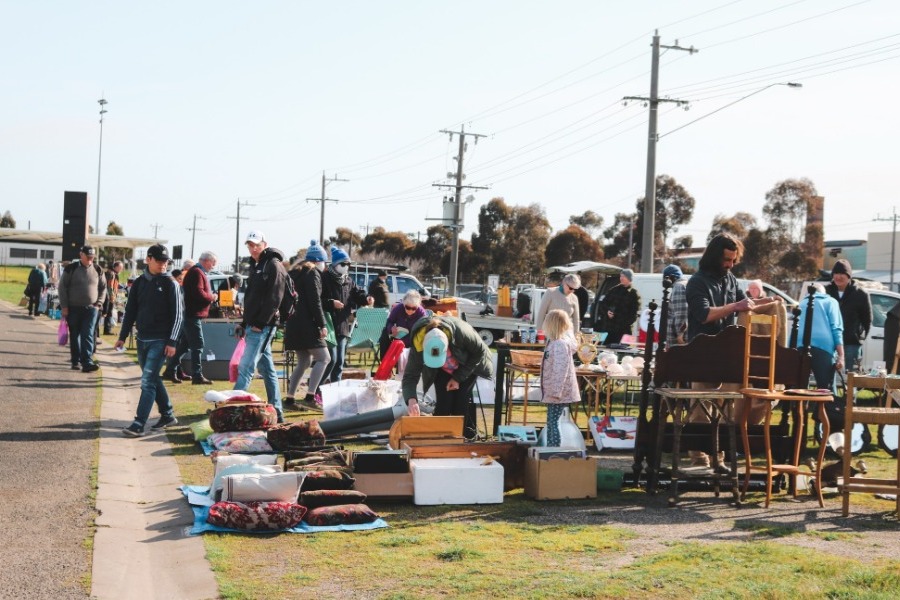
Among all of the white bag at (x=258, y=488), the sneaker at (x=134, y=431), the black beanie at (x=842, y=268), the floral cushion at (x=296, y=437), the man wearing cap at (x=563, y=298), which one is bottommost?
the sneaker at (x=134, y=431)

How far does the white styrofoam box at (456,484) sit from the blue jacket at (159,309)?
3.86 meters

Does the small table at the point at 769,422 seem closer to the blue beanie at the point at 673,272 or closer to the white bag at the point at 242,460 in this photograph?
the white bag at the point at 242,460

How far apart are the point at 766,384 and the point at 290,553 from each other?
154 inches

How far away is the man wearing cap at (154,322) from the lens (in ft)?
34.1

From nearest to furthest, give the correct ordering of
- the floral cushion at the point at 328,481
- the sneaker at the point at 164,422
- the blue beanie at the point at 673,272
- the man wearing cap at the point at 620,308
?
1. the floral cushion at the point at 328,481
2. the sneaker at the point at 164,422
3. the blue beanie at the point at 673,272
4. the man wearing cap at the point at 620,308

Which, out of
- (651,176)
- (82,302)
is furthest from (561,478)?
(651,176)

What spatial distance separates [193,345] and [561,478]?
825 cm

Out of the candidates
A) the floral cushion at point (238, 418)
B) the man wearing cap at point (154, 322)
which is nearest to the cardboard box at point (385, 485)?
the floral cushion at point (238, 418)

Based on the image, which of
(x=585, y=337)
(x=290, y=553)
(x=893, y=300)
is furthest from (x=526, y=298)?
(x=290, y=553)

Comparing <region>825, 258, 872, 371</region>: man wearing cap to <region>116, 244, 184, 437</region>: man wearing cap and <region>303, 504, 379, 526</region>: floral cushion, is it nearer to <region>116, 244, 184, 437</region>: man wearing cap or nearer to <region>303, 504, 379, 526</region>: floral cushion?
<region>116, 244, 184, 437</region>: man wearing cap

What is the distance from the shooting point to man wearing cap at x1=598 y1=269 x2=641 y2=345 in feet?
54.1

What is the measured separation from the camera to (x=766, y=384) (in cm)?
796

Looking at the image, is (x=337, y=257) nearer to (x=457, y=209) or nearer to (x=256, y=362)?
(x=256, y=362)

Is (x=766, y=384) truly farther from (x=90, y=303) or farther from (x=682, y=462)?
(x=90, y=303)
